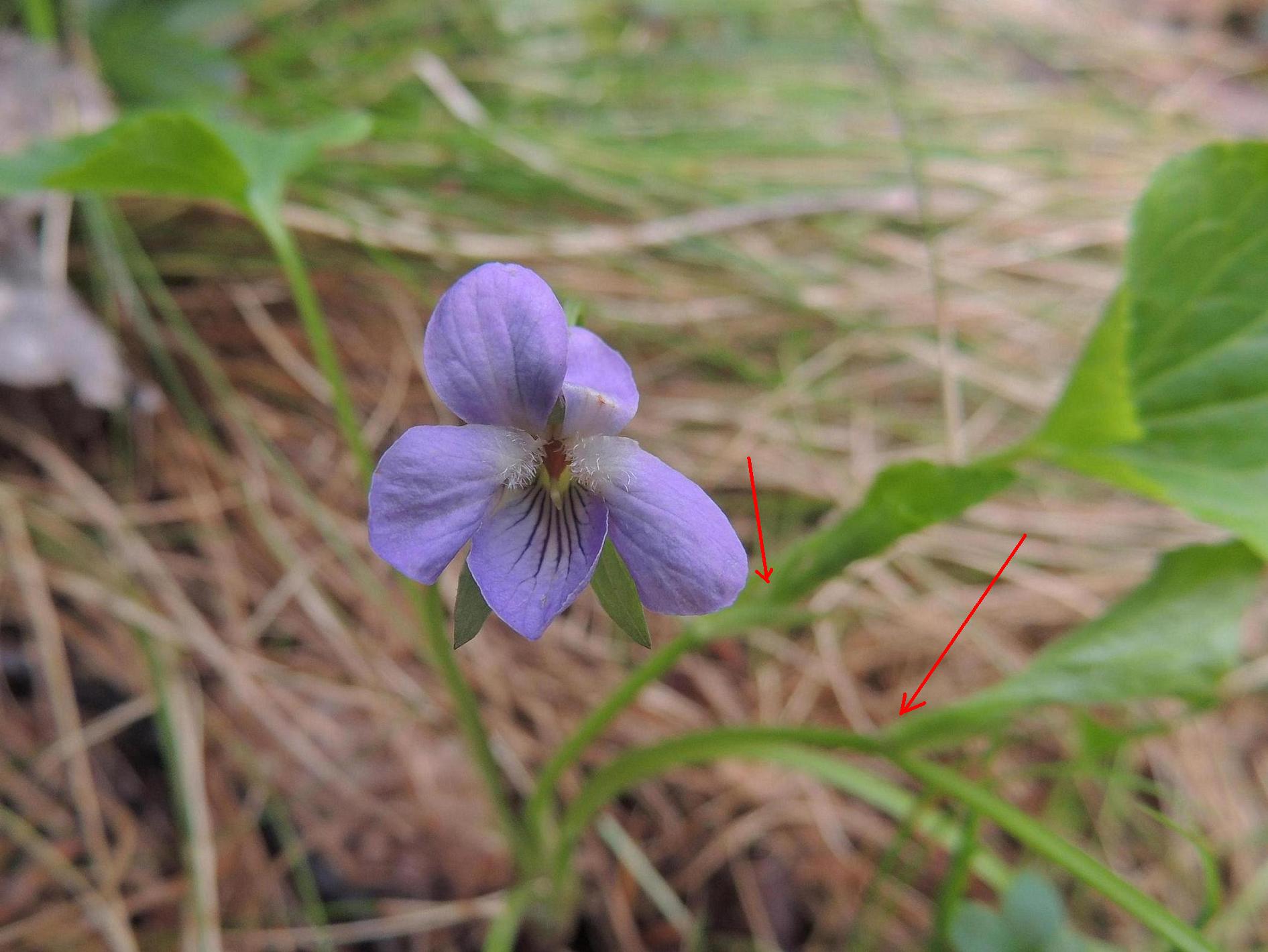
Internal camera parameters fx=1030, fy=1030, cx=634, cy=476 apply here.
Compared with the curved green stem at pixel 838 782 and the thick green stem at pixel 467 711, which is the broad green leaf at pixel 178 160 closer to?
the thick green stem at pixel 467 711

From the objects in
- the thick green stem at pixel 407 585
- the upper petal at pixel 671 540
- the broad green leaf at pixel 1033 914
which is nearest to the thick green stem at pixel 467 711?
the thick green stem at pixel 407 585

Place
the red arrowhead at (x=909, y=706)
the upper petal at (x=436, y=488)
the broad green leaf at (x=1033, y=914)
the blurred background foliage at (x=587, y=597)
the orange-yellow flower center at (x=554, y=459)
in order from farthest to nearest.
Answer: the red arrowhead at (x=909, y=706), the blurred background foliage at (x=587, y=597), the broad green leaf at (x=1033, y=914), the orange-yellow flower center at (x=554, y=459), the upper petal at (x=436, y=488)

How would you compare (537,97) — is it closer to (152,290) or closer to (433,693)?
(152,290)

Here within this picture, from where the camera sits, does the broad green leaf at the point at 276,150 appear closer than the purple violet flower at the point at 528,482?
No

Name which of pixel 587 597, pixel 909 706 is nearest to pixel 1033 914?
pixel 909 706

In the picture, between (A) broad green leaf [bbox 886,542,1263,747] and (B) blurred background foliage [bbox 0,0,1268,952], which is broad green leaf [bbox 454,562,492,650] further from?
(A) broad green leaf [bbox 886,542,1263,747]

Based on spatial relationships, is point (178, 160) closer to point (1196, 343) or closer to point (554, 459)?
point (554, 459)
